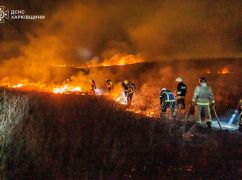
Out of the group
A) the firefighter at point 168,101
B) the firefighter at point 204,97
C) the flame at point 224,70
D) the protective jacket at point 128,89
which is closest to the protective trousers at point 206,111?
the firefighter at point 204,97

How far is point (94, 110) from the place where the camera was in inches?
450

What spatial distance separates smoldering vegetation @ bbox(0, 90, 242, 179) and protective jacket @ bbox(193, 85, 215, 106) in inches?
53.6

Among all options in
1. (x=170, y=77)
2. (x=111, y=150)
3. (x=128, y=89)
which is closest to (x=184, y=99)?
(x=128, y=89)

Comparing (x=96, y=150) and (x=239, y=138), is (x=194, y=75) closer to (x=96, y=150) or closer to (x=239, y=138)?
(x=239, y=138)

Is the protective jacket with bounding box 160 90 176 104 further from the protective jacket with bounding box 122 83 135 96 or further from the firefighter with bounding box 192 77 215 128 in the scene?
the protective jacket with bounding box 122 83 135 96

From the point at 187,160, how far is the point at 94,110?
538 cm

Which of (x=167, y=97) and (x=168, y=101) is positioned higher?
(x=167, y=97)

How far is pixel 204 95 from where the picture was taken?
10578mm

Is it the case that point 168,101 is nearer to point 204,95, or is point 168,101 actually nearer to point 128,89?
point 204,95

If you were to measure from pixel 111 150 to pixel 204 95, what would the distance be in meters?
4.87

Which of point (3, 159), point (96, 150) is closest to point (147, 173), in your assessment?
point (96, 150)

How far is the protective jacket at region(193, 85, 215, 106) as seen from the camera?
1055 centimetres

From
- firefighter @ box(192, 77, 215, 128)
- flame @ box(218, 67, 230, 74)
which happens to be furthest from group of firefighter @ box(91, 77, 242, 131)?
flame @ box(218, 67, 230, 74)

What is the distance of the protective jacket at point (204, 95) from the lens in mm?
10555
